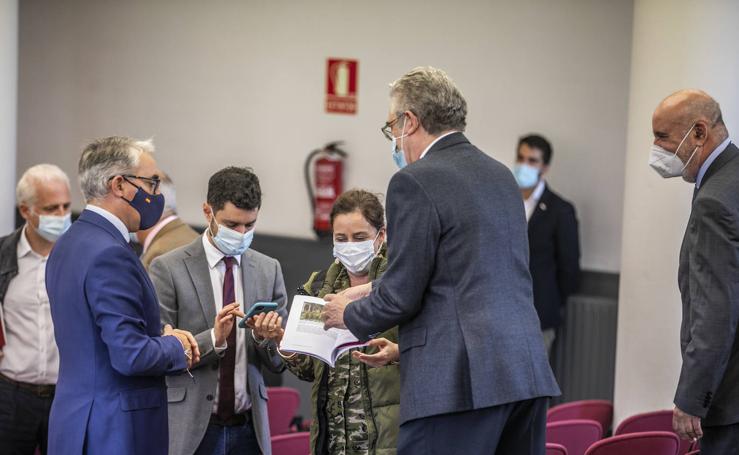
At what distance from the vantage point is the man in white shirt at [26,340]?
470cm

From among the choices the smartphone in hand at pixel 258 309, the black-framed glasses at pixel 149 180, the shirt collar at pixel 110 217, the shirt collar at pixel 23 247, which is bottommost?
the smartphone in hand at pixel 258 309

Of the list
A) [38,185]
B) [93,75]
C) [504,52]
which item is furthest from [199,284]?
[93,75]

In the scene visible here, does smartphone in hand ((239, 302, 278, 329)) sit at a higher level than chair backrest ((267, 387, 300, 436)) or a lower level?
higher

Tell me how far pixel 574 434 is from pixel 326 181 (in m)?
3.96

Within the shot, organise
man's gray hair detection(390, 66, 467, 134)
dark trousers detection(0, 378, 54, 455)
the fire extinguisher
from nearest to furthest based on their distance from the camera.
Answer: man's gray hair detection(390, 66, 467, 134), dark trousers detection(0, 378, 54, 455), the fire extinguisher

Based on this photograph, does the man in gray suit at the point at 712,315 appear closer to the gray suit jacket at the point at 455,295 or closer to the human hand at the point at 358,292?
the gray suit jacket at the point at 455,295

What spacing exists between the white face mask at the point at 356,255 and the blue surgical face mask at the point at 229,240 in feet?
1.19

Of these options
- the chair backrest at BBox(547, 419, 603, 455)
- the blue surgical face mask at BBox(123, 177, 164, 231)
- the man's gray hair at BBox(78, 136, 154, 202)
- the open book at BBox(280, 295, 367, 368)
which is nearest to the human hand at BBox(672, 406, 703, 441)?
the chair backrest at BBox(547, 419, 603, 455)

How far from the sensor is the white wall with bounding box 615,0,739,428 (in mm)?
5543

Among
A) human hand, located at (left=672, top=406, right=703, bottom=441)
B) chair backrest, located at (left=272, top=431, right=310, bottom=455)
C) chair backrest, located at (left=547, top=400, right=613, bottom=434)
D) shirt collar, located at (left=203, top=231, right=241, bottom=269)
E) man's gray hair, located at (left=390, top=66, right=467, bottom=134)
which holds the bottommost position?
chair backrest, located at (left=547, top=400, right=613, bottom=434)

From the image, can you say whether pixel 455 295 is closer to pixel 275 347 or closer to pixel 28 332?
pixel 275 347

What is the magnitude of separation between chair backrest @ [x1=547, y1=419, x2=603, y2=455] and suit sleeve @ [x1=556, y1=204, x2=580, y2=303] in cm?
258

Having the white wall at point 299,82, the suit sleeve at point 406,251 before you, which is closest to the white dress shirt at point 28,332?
the suit sleeve at point 406,251

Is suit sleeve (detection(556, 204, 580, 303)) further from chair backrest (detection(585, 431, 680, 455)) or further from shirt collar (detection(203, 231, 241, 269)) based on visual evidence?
shirt collar (detection(203, 231, 241, 269))
